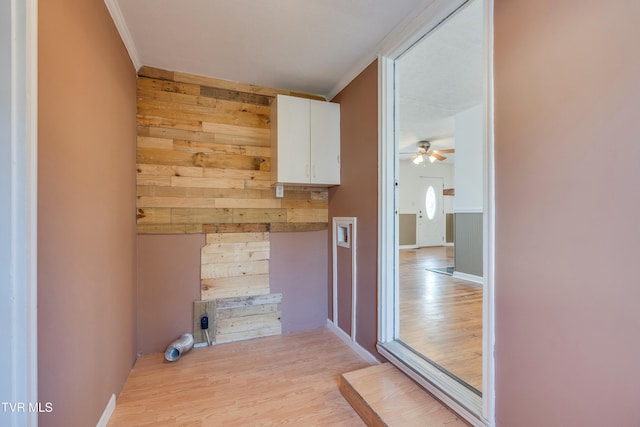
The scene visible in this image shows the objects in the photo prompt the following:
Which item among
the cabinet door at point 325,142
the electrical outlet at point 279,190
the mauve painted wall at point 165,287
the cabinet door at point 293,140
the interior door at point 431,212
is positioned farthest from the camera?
the interior door at point 431,212

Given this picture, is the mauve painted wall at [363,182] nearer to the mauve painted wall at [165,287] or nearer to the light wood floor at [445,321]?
the light wood floor at [445,321]

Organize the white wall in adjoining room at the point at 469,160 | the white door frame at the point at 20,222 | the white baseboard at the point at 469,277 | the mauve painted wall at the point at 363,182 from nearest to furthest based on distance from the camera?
the white door frame at the point at 20,222, the mauve painted wall at the point at 363,182, the white wall in adjoining room at the point at 469,160, the white baseboard at the point at 469,277

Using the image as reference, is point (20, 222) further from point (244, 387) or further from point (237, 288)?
point (237, 288)

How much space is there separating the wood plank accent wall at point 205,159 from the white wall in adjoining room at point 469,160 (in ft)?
9.29

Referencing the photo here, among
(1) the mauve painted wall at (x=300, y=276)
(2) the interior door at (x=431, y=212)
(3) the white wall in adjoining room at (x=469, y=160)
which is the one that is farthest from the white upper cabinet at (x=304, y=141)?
(2) the interior door at (x=431, y=212)

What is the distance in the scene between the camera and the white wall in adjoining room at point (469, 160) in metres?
4.04

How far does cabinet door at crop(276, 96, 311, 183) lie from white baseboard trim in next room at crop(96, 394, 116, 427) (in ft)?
6.12

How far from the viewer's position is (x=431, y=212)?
324 inches

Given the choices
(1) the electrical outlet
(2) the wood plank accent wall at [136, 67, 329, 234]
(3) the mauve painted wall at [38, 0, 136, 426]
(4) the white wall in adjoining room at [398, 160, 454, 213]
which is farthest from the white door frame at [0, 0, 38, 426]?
(4) the white wall in adjoining room at [398, 160, 454, 213]

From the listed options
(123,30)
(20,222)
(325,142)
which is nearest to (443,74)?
(325,142)

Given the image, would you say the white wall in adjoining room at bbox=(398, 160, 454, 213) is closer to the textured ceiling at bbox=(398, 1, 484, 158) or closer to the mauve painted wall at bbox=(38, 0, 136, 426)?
the textured ceiling at bbox=(398, 1, 484, 158)

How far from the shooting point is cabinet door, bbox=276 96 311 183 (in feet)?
8.11

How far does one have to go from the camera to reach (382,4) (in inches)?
64.0

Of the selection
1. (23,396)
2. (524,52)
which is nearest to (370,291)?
(524,52)
